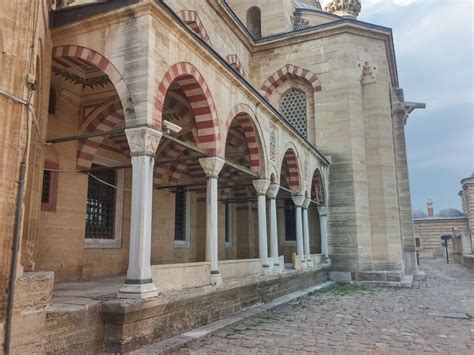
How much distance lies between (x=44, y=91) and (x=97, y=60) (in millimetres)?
997

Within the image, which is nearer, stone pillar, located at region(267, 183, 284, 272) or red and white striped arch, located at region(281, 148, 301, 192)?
stone pillar, located at region(267, 183, 284, 272)

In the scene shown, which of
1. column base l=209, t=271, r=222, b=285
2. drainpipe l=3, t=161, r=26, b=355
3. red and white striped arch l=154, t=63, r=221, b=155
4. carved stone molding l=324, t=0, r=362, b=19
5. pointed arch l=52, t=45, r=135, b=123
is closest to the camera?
drainpipe l=3, t=161, r=26, b=355

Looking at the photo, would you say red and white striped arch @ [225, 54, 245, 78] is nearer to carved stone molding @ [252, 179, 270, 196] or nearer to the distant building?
carved stone molding @ [252, 179, 270, 196]

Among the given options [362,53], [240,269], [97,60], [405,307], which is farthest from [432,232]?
[97,60]

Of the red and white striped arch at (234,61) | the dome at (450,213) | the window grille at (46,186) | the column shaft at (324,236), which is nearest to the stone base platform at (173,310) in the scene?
the window grille at (46,186)

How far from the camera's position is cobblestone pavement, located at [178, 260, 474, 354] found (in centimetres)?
531

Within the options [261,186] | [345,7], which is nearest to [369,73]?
[345,7]

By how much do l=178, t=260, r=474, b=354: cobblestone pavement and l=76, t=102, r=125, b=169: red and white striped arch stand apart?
4151mm

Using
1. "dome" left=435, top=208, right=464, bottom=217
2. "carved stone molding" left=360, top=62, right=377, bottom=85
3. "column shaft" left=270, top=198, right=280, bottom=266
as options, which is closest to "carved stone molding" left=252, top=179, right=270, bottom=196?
"column shaft" left=270, top=198, right=280, bottom=266

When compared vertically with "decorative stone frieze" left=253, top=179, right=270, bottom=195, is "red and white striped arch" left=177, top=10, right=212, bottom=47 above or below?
above

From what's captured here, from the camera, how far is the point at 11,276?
13.3 feet

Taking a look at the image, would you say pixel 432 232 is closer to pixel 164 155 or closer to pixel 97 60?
pixel 164 155

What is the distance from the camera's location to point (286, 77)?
15.7 m

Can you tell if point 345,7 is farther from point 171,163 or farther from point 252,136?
point 171,163
